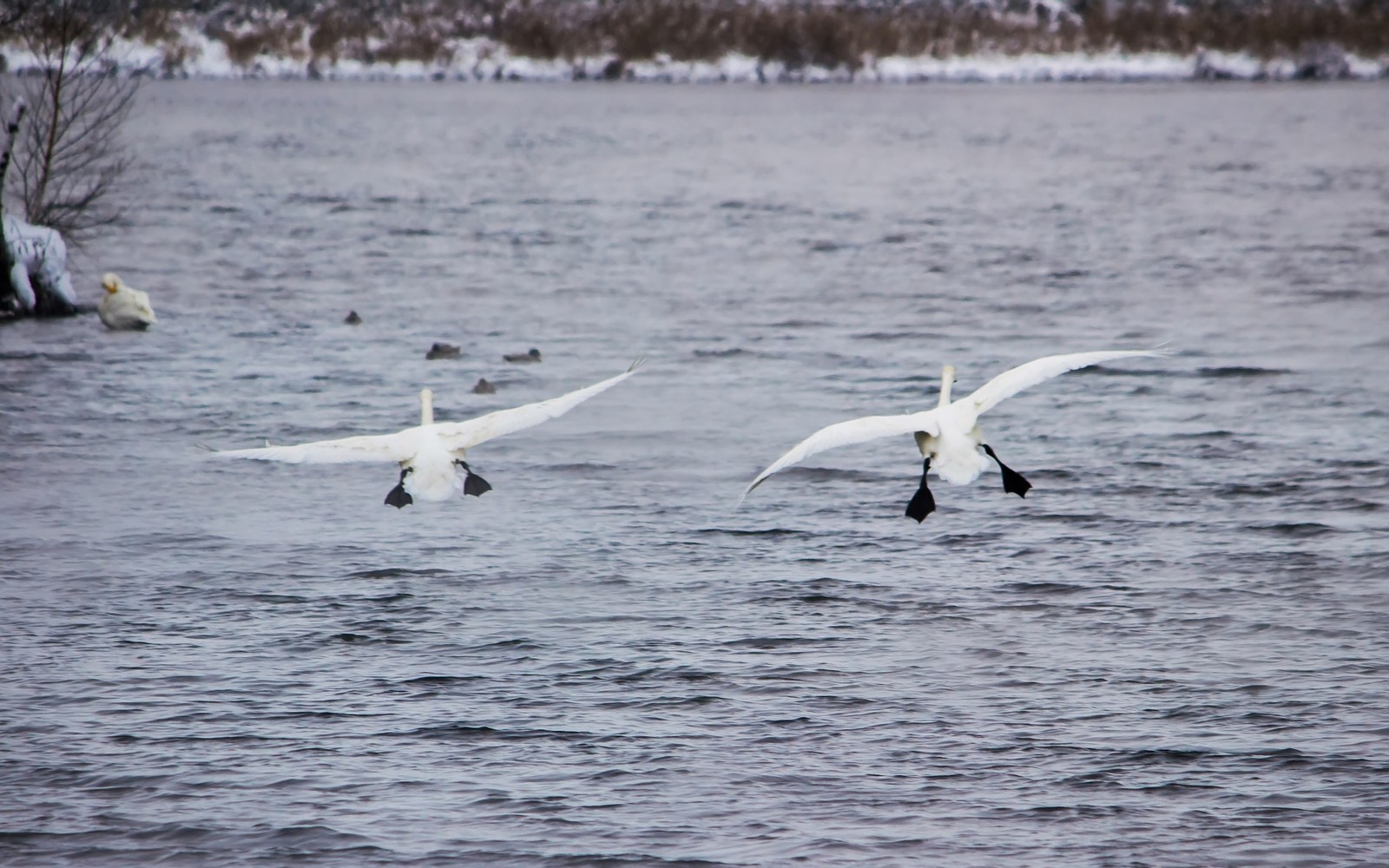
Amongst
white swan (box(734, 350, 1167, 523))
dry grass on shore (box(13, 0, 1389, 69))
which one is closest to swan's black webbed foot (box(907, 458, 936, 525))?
white swan (box(734, 350, 1167, 523))

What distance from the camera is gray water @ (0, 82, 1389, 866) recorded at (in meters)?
9.43

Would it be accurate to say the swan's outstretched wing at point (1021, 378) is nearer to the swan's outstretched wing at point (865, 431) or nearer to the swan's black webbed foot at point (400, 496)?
the swan's outstretched wing at point (865, 431)

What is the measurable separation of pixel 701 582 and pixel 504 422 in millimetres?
2633

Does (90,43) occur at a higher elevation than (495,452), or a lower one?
higher

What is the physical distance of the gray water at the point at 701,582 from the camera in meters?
9.43


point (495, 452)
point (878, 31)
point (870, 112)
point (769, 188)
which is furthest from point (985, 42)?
point (495, 452)

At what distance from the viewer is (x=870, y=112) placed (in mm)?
78312

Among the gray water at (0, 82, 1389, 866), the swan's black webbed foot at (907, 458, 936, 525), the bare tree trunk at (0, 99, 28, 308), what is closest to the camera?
the gray water at (0, 82, 1389, 866)

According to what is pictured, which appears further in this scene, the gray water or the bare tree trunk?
the bare tree trunk

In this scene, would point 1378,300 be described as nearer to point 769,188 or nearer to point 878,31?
point 769,188

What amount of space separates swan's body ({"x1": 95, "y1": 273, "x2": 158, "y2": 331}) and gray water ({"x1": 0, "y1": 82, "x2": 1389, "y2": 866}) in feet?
0.86

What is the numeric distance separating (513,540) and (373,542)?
0.94 meters

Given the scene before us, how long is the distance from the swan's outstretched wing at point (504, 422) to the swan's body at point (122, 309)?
13.2 m

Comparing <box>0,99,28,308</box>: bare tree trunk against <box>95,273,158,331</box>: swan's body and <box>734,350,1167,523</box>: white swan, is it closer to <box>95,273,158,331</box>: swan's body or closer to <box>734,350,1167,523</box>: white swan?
<box>95,273,158,331</box>: swan's body
